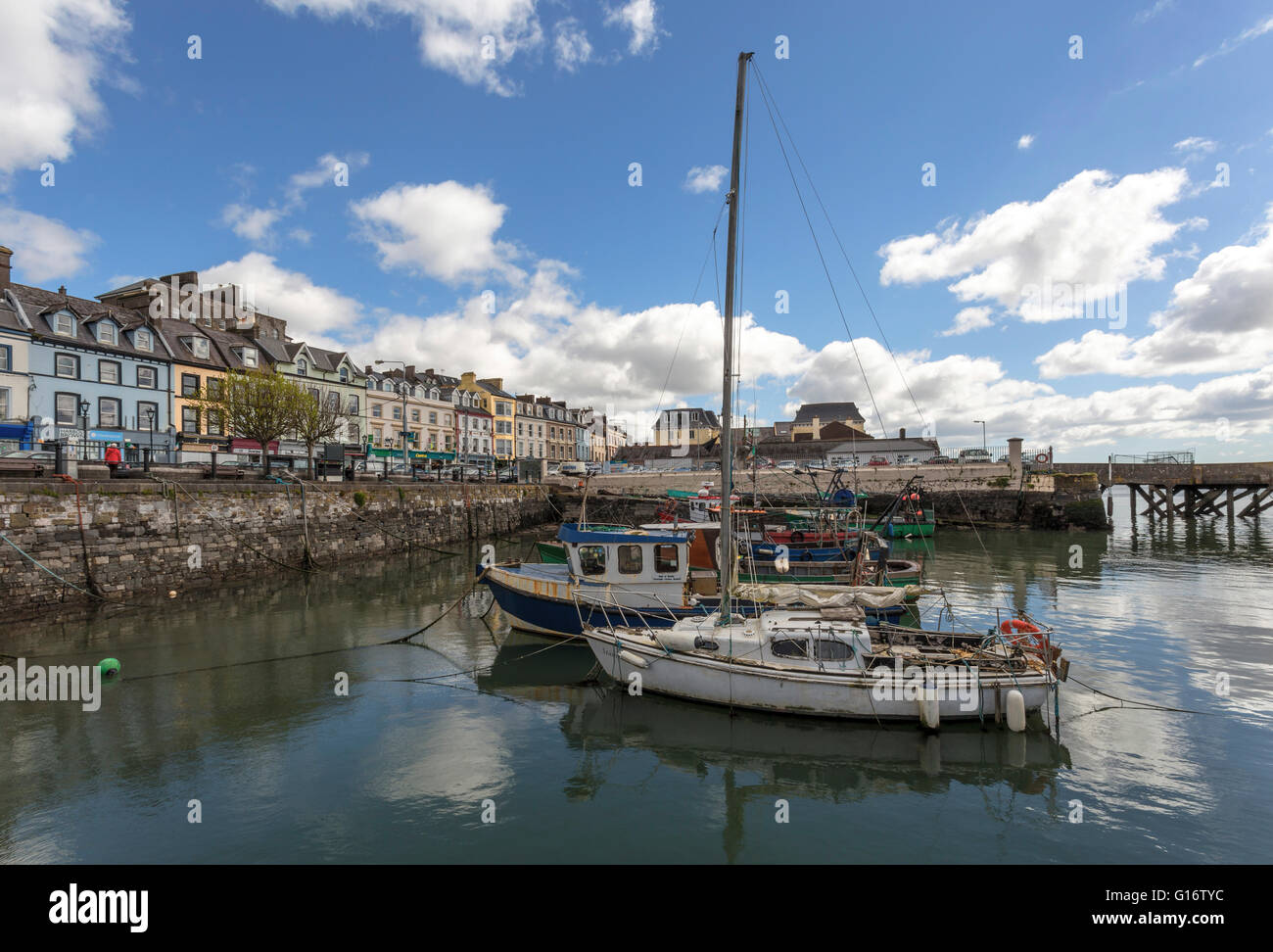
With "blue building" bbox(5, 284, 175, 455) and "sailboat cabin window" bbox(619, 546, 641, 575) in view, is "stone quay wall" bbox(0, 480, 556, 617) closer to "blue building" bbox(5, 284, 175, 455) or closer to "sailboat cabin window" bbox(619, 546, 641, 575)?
"blue building" bbox(5, 284, 175, 455)

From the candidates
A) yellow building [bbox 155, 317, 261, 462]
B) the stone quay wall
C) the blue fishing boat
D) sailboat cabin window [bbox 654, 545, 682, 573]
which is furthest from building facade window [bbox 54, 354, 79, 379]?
sailboat cabin window [bbox 654, 545, 682, 573]

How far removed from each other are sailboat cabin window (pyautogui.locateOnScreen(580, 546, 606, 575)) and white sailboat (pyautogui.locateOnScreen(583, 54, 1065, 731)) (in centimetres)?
270

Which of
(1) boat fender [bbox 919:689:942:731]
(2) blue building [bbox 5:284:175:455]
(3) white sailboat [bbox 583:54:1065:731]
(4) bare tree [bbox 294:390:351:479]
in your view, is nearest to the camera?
(1) boat fender [bbox 919:689:942:731]

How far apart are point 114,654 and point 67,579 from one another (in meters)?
6.48

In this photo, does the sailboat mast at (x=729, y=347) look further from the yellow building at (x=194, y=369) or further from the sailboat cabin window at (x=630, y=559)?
the yellow building at (x=194, y=369)

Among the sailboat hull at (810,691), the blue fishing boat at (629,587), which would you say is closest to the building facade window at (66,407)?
the blue fishing boat at (629,587)

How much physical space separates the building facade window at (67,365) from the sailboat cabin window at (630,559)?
36503 mm

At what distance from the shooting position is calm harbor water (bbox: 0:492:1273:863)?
299 inches

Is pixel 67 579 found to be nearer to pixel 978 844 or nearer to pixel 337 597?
pixel 337 597

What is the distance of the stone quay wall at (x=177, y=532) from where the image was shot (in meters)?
18.5

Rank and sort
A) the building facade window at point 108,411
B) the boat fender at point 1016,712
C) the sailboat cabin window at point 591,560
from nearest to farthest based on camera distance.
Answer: the boat fender at point 1016,712 → the sailboat cabin window at point 591,560 → the building facade window at point 108,411

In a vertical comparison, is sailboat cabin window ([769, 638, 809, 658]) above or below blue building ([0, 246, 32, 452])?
below

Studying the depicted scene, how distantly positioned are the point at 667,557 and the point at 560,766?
633cm
